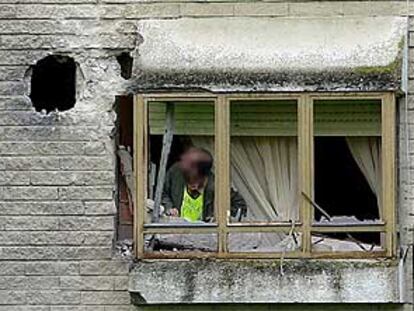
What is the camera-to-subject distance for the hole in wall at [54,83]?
966 cm

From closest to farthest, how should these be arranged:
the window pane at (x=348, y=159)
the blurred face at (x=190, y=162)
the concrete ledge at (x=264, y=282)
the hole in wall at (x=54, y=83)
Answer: the concrete ledge at (x=264, y=282) < the window pane at (x=348, y=159) < the blurred face at (x=190, y=162) < the hole in wall at (x=54, y=83)

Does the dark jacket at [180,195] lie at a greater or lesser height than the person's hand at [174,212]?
greater

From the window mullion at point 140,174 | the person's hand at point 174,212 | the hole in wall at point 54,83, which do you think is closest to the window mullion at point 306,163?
the person's hand at point 174,212

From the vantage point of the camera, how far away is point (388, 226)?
9.23 metres

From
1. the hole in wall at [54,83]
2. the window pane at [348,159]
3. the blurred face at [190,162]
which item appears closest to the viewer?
the window pane at [348,159]

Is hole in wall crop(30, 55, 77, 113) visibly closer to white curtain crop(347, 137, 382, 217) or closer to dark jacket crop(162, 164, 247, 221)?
dark jacket crop(162, 164, 247, 221)

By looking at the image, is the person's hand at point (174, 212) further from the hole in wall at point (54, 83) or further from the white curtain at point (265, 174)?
the hole in wall at point (54, 83)

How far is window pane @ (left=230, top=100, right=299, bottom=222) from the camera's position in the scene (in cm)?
948

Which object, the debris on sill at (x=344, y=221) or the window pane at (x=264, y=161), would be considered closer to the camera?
the debris on sill at (x=344, y=221)

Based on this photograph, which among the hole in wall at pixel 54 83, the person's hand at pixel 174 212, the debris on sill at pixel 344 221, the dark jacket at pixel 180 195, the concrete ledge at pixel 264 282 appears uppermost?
the hole in wall at pixel 54 83

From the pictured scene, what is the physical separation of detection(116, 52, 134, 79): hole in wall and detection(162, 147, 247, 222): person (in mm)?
713

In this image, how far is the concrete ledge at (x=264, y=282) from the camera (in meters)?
9.22

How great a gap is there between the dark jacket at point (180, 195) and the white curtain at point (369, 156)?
89cm

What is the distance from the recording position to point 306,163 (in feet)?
30.4
